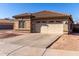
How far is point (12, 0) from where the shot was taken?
8398 mm

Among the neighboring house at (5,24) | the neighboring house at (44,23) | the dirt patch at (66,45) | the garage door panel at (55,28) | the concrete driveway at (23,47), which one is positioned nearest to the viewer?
the concrete driveway at (23,47)

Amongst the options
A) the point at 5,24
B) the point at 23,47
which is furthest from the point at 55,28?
the point at 5,24

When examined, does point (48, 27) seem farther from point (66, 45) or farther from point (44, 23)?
point (66, 45)

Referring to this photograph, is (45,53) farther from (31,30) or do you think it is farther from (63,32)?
(31,30)

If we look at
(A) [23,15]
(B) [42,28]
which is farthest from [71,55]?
(A) [23,15]

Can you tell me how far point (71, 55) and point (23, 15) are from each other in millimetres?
15355

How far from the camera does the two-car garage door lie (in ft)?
65.3

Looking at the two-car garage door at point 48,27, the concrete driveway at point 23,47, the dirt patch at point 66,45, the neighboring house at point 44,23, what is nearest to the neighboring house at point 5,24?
the neighboring house at point 44,23

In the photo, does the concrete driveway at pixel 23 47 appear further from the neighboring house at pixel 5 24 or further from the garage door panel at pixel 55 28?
the neighboring house at pixel 5 24

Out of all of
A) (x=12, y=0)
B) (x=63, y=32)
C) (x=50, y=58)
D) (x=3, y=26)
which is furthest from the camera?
(x=3, y=26)

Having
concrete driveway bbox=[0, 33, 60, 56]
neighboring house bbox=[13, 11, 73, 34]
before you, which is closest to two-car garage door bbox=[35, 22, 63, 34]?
neighboring house bbox=[13, 11, 73, 34]

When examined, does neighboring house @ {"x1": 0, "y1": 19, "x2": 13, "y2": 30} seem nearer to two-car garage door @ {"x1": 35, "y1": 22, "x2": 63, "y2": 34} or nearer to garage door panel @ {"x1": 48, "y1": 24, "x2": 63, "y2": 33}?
two-car garage door @ {"x1": 35, "y1": 22, "x2": 63, "y2": 34}

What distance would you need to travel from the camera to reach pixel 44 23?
20.9 metres

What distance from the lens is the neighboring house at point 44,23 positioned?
19672mm
